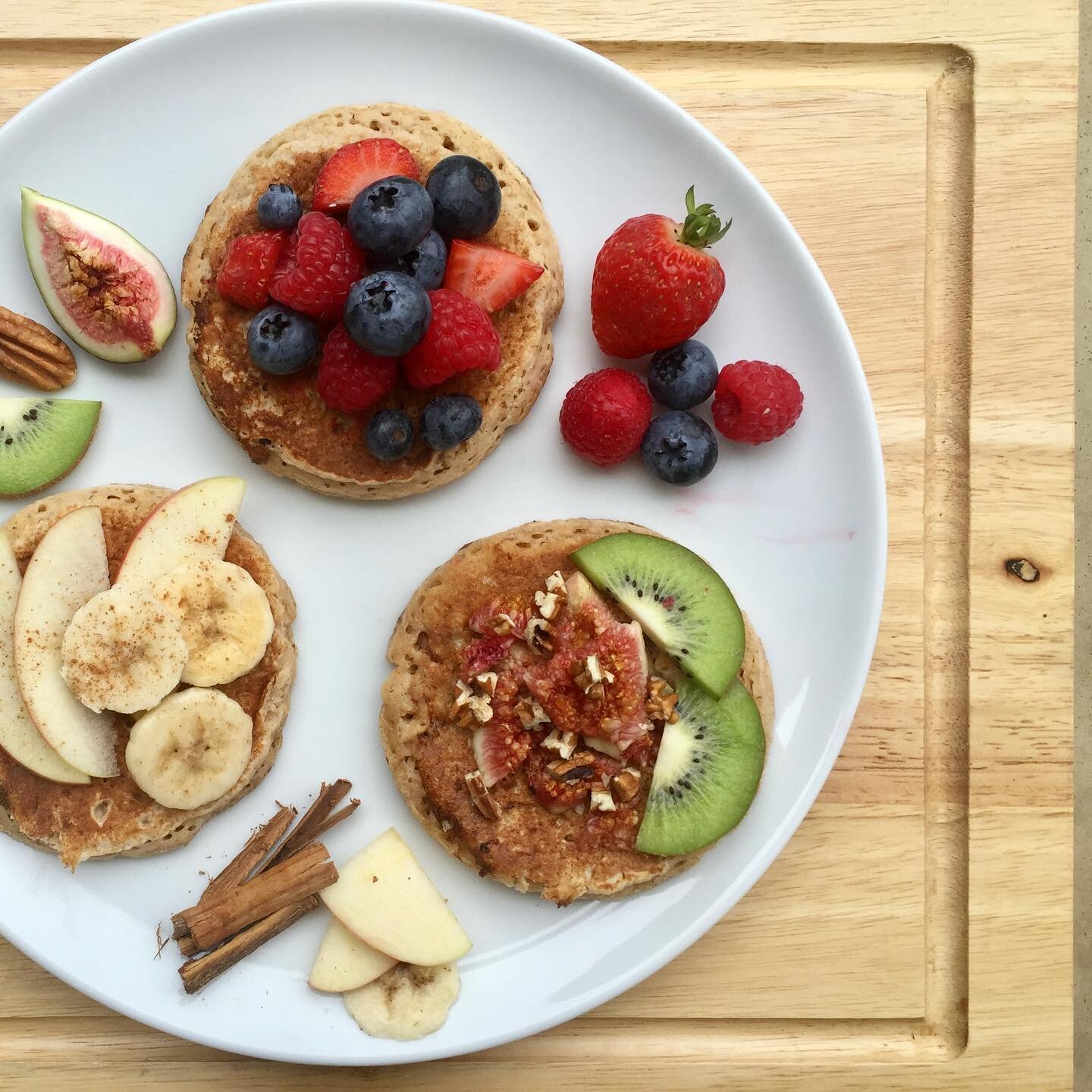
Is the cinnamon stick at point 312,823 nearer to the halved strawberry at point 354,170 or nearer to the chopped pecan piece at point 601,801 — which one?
the chopped pecan piece at point 601,801

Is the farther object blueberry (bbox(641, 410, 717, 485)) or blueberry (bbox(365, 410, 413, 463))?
blueberry (bbox(641, 410, 717, 485))

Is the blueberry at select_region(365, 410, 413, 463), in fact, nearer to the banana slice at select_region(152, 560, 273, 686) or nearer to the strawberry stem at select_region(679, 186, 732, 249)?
the banana slice at select_region(152, 560, 273, 686)

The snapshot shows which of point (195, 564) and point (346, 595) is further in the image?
point (346, 595)

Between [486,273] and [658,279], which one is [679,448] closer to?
[658,279]

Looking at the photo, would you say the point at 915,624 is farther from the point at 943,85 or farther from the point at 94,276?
the point at 94,276

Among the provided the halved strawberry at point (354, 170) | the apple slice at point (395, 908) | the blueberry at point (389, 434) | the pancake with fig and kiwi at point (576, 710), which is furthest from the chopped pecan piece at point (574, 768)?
the halved strawberry at point (354, 170)

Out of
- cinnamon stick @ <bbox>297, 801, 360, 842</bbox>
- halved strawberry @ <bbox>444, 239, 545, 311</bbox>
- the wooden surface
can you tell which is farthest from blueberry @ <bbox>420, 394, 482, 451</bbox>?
the wooden surface

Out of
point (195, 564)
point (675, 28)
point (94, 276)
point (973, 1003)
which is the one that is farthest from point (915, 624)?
point (94, 276)
